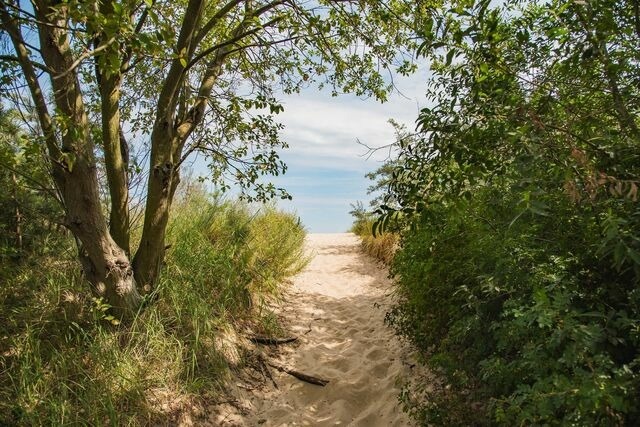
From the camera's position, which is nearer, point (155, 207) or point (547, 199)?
point (547, 199)

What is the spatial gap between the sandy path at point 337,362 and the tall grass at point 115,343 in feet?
2.04

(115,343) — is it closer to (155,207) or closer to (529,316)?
(155,207)

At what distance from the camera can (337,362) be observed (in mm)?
4562

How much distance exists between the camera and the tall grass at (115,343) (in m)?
2.93

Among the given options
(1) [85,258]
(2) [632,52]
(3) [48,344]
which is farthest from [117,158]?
(2) [632,52]

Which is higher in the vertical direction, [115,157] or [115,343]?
[115,157]

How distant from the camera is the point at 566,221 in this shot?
2.51 metres

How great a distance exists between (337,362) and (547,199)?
295 cm

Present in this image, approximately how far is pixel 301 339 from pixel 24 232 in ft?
10.9

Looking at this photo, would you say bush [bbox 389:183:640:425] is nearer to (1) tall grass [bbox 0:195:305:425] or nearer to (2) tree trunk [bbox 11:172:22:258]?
(1) tall grass [bbox 0:195:305:425]

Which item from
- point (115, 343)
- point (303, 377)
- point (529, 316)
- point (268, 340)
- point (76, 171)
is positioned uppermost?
point (76, 171)

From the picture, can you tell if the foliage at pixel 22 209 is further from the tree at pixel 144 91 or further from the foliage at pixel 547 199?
the foliage at pixel 547 199

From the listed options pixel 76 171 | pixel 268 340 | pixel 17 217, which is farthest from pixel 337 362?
pixel 17 217

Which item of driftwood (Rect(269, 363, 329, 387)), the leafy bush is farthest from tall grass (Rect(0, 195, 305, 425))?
the leafy bush
